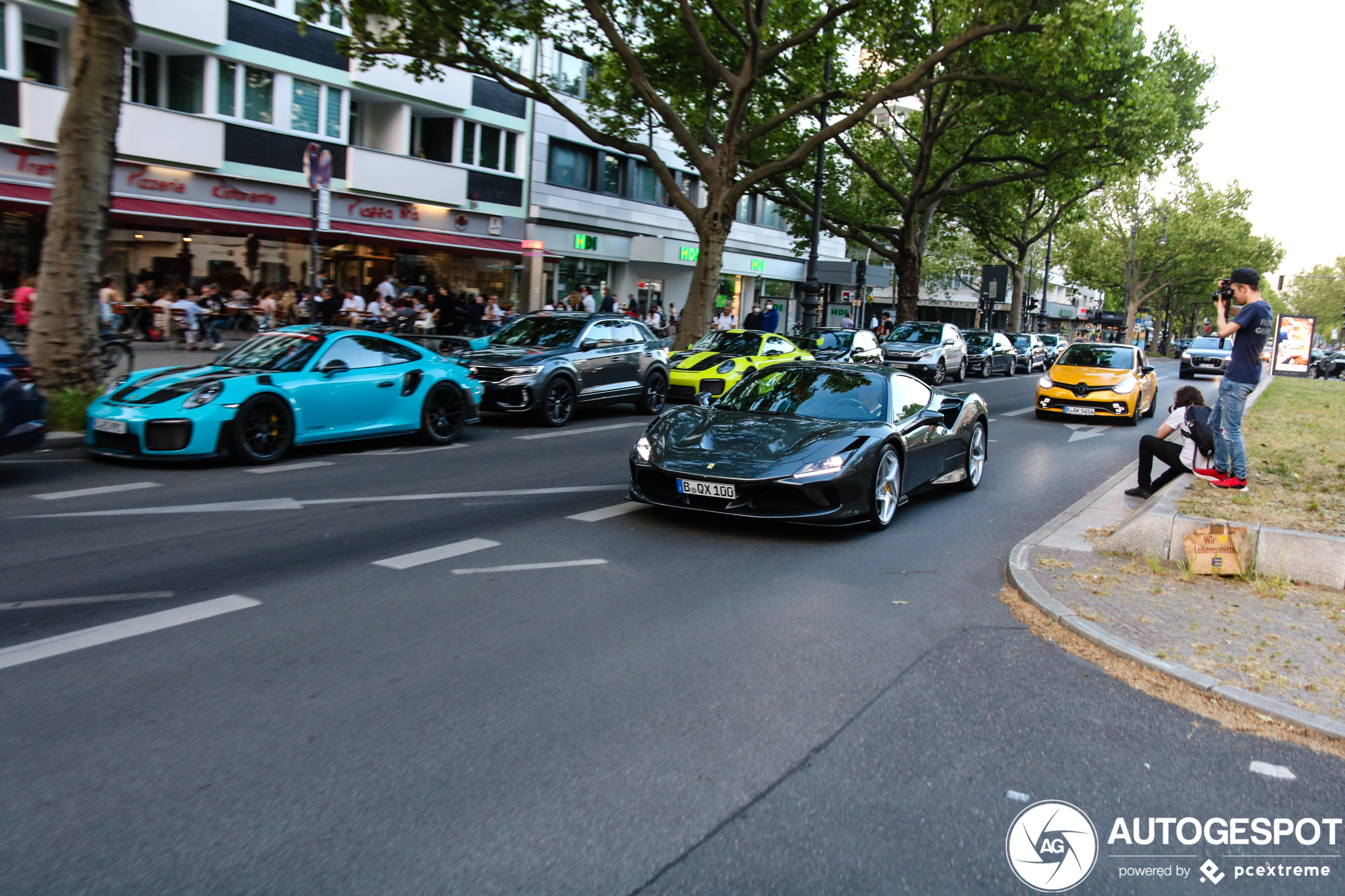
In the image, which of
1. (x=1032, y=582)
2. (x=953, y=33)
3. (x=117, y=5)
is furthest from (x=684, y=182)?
(x=1032, y=582)

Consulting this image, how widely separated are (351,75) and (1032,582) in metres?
24.7

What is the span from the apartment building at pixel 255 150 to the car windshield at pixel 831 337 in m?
11.1

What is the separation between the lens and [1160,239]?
74.2 meters

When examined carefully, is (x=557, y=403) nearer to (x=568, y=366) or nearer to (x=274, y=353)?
(x=568, y=366)

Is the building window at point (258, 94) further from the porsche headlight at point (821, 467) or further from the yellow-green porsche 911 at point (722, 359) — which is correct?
the porsche headlight at point (821, 467)

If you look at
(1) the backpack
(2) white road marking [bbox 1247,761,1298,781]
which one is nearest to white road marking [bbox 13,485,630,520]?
(1) the backpack

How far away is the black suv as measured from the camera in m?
14.4

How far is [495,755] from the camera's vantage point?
147 inches

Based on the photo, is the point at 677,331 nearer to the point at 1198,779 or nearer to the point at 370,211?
the point at 370,211

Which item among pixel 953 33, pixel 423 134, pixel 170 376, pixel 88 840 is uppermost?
pixel 953 33

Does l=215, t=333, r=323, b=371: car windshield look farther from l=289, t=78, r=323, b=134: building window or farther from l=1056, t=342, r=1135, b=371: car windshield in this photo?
l=289, t=78, r=323, b=134: building window

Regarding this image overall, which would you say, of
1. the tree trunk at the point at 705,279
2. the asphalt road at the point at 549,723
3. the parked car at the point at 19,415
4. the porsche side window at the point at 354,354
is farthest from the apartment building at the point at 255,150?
the asphalt road at the point at 549,723

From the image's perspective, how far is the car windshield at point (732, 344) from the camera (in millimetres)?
19500

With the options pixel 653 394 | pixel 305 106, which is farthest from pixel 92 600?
pixel 305 106
